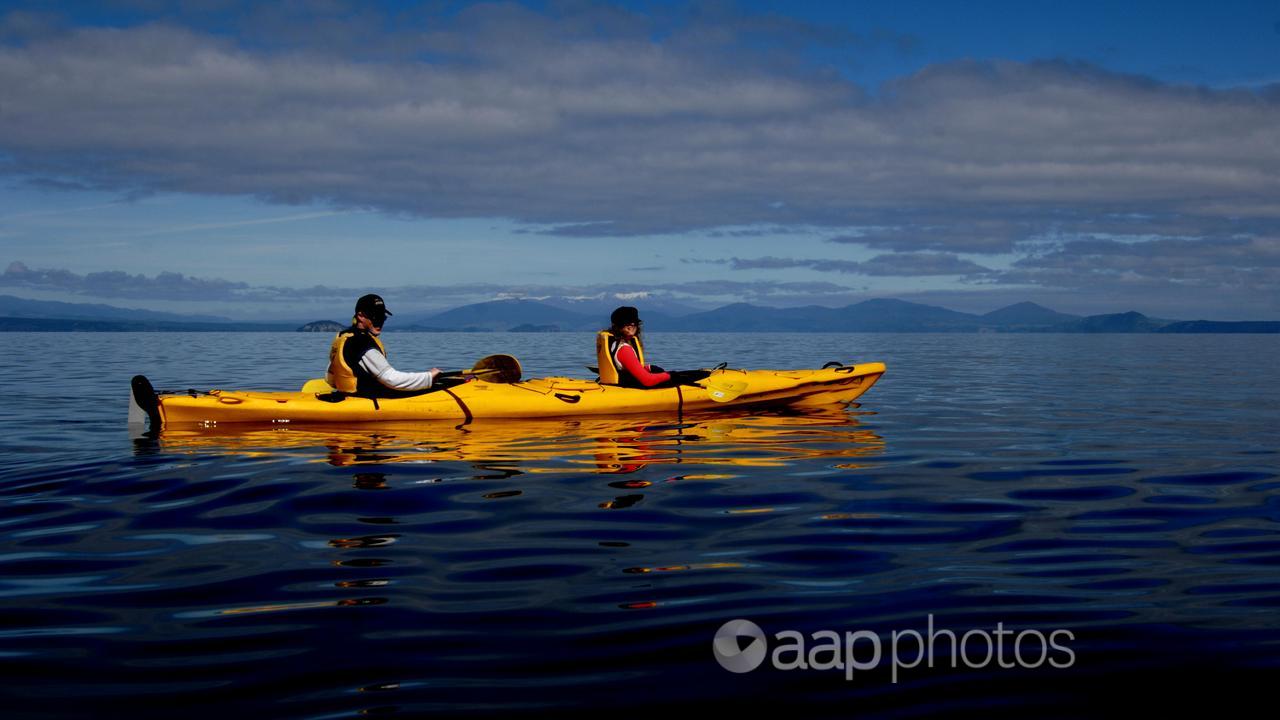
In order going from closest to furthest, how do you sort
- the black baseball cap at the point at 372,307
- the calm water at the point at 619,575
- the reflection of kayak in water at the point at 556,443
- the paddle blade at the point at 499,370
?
the calm water at the point at 619,575, the reflection of kayak in water at the point at 556,443, the black baseball cap at the point at 372,307, the paddle blade at the point at 499,370

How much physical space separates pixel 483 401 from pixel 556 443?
2.53 metres

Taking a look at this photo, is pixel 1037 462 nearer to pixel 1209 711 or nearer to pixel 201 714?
pixel 1209 711

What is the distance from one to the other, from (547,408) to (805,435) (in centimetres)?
394

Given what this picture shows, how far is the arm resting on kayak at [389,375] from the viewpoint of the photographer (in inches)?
519

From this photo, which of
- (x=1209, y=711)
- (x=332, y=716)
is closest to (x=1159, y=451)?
(x=1209, y=711)

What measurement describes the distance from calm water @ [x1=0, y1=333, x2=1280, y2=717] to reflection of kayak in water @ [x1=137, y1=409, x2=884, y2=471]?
0.34 ft

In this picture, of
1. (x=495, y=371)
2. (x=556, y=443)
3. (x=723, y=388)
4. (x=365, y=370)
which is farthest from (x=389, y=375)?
(x=723, y=388)

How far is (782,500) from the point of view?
7.88m

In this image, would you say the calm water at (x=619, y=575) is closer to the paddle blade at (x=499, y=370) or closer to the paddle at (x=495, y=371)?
the paddle at (x=495, y=371)

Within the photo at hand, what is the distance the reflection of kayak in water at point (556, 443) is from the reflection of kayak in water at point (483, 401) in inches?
6.8

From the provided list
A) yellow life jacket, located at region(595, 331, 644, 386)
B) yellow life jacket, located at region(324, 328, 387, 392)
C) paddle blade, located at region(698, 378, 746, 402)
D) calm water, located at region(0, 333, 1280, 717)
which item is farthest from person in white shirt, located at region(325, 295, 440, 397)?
paddle blade, located at region(698, 378, 746, 402)

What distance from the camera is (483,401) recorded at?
13.7 meters

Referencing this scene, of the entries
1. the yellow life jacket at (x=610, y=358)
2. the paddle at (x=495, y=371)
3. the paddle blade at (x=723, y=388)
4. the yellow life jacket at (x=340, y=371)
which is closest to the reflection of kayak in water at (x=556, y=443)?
the paddle blade at (x=723, y=388)

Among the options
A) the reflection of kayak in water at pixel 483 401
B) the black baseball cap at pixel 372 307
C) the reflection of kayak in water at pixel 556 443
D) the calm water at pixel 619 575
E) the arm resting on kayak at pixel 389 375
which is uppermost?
the black baseball cap at pixel 372 307
